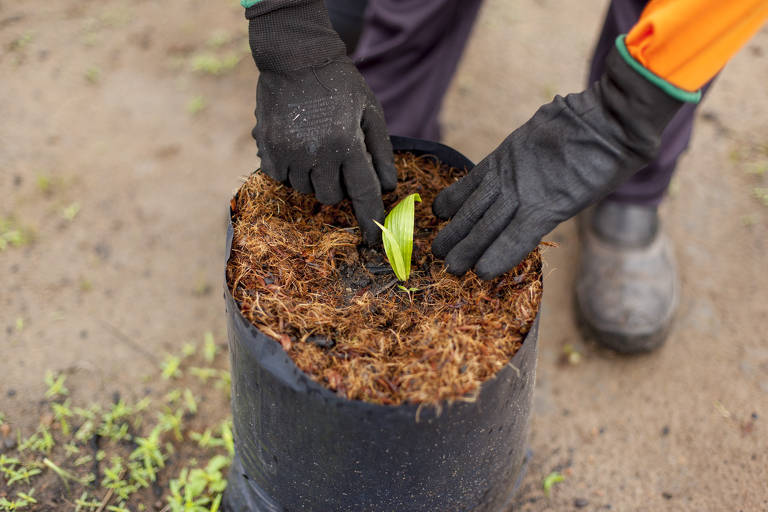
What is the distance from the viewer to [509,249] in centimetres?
129

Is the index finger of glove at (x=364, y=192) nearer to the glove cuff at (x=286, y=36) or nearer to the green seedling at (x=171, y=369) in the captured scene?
the glove cuff at (x=286, y=36)

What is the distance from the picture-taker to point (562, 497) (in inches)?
74.9

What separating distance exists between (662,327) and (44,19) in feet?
12.2

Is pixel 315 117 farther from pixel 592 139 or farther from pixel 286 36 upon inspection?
pixel 592 139

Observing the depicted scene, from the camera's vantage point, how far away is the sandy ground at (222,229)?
2.04 m

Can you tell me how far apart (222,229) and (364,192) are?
135cm

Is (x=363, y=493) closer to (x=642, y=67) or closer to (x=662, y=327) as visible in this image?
(x=642, y=67)

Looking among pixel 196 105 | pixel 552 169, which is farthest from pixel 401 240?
pixel 196 105

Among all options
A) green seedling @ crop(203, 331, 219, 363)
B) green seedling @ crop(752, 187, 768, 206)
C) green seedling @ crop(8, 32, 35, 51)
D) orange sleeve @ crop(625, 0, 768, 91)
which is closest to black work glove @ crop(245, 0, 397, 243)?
orange sleeve @ crop(625, 0, 768, 91)

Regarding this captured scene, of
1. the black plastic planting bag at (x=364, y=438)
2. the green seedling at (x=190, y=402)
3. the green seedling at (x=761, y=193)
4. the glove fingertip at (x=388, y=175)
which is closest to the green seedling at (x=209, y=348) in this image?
the green seedling at (x=190, y=402)

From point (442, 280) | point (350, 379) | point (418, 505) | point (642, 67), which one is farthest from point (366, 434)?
point (642, 67)

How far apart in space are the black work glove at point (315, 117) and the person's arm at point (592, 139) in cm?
19

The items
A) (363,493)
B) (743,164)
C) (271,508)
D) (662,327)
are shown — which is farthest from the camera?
(743,164)

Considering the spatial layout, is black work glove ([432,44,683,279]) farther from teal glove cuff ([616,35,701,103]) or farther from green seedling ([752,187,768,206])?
green seedling ([752,187,768,206])
